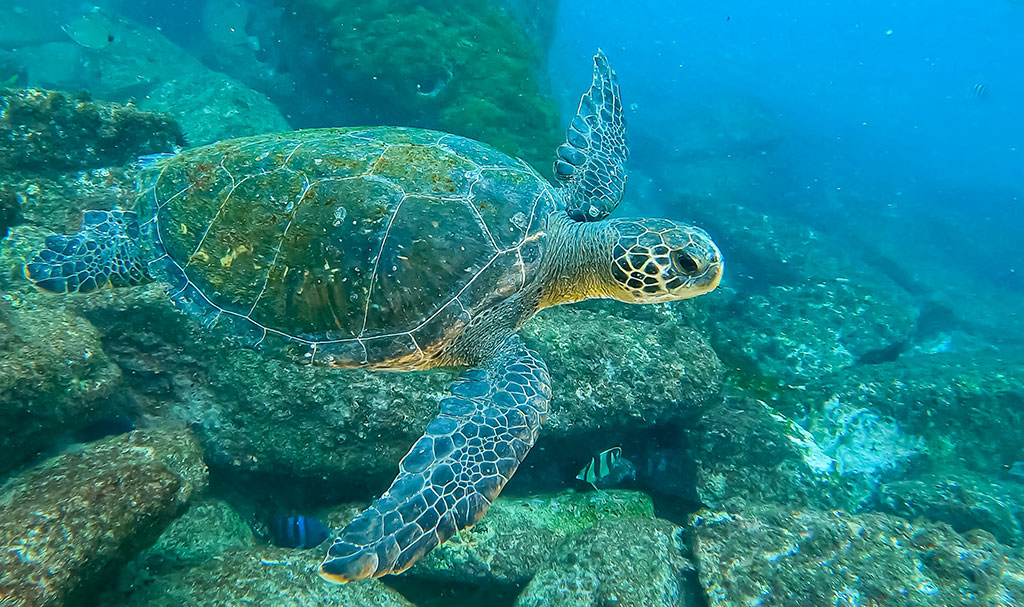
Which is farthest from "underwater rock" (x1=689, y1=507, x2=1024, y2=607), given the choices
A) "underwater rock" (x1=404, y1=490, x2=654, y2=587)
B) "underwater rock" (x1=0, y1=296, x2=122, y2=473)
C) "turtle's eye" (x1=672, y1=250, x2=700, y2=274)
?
"underwater rock" (x1=0, y1=296, x2=122, y2=473)

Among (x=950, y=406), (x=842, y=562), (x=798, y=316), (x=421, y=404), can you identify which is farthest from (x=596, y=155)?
(x=798, y=316)

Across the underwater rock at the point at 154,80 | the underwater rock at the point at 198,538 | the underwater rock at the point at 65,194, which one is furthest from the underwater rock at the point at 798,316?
the underwater rock at the point at 154,80

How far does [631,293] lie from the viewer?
133 inches

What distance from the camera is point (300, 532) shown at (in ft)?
11.3

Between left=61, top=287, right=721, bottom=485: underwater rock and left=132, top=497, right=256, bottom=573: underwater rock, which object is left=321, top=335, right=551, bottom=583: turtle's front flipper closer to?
left=61, top=287, right=721, bottom=485: underwater rock

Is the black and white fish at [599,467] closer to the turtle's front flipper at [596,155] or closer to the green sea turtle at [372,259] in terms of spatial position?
the green sea turtle at [372,259]

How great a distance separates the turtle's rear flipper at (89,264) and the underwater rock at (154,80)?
5177 millimetres

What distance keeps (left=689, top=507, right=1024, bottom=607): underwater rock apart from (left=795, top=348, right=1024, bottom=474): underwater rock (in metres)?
3.14

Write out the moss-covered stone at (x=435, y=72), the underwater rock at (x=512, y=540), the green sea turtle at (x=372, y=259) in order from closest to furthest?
the green sea turtle at (x=372, y=259) → the underwater rock at (x=512, y=540) → the moss-covered stone at (x=435, y=72)

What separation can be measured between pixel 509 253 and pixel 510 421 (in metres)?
1.11

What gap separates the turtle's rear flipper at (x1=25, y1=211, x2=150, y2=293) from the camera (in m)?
3.20

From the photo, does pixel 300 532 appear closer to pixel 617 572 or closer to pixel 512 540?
pixel 512 540

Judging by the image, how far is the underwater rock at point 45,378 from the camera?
2.45 metres

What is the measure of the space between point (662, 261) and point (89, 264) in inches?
156
